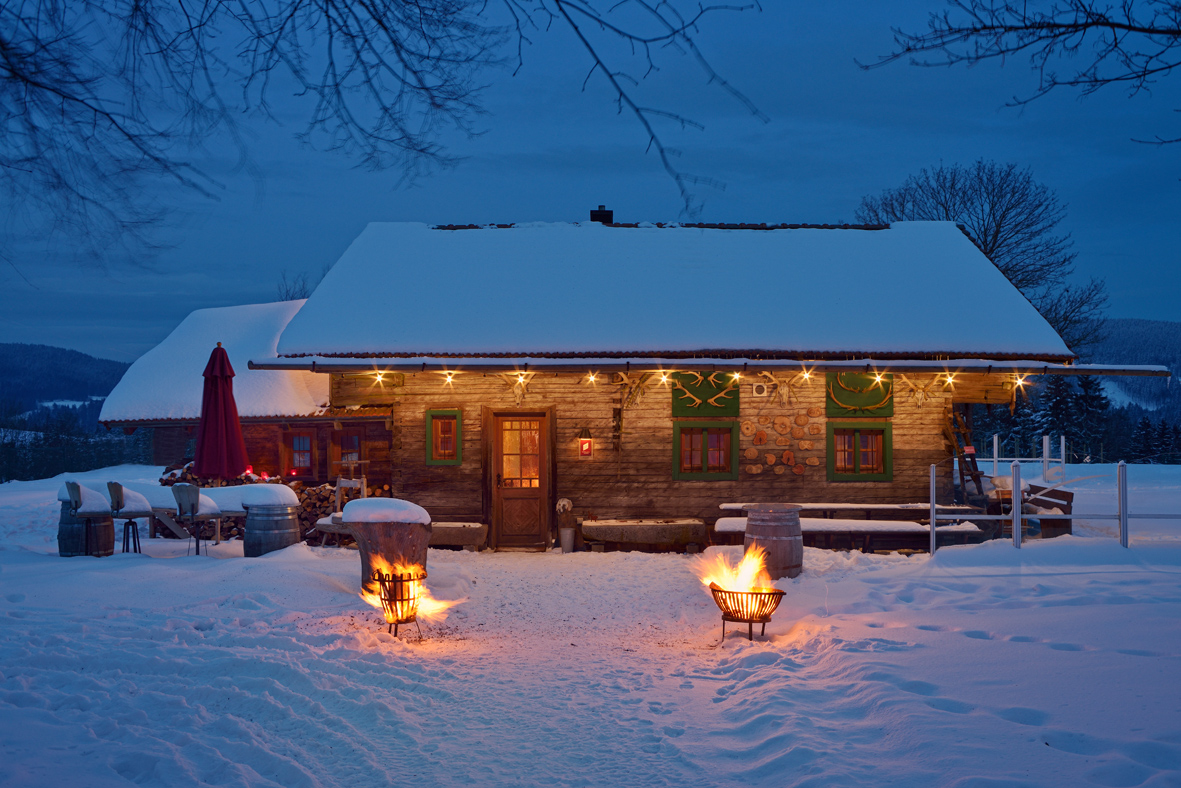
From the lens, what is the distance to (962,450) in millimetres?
11891

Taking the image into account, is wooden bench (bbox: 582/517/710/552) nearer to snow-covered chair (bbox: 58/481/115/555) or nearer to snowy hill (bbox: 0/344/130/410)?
snow-covered chair (bbox: 58/481/115/555)

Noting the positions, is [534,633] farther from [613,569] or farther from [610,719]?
[613,569]

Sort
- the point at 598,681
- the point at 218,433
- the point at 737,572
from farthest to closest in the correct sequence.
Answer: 1. the point at 218,433
2. the point at 737,572
3. the point at 598,681

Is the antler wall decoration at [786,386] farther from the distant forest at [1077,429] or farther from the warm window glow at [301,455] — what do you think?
the distant forest at [1077,429]

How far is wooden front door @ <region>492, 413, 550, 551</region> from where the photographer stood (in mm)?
12148

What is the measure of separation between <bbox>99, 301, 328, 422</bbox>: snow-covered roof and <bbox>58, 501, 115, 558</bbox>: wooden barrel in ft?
21.0

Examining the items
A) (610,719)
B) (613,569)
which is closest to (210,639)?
(610,719)

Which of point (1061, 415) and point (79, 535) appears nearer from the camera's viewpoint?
point (79, 535)

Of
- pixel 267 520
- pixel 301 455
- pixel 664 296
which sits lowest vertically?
pixel 267 520

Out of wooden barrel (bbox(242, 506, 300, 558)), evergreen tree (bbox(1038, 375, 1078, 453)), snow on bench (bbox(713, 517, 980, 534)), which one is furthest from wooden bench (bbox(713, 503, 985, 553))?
evergreen tree (bbox(1038, 375, 1078, 453))

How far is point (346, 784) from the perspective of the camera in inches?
145

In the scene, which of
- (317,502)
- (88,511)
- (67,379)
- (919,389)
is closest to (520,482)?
(317,502)

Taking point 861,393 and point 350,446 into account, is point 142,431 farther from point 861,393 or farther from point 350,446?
point 861,393

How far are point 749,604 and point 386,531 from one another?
12.0 ft
